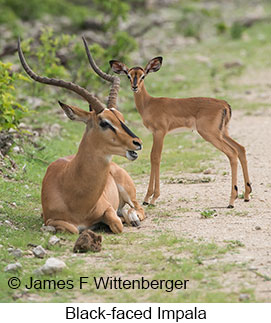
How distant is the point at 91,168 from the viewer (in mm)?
6707

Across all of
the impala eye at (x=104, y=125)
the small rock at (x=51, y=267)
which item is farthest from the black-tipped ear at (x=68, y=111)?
the small rock at (x=51, y=267)

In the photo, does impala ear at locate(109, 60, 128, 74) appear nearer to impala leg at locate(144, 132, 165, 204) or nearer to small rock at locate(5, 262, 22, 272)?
impala leg at locate(144, 132, 165, 204)

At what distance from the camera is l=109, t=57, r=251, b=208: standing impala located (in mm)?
8305

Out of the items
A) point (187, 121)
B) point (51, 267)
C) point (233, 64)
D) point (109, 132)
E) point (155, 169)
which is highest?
point (233, 64)

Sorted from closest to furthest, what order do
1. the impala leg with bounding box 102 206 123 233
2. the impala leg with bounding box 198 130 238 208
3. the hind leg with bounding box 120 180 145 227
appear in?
1. the impala leg with bounding box 102 206 123 233
2. the hind leg with bounding box 120 180 145 227
3. the impala leg with bounding box 198 130 238 208

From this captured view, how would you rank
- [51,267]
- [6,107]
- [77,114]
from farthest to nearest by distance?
[6,107] → [77,114] → [51,267]

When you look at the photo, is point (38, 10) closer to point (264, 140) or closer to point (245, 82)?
point (245, 82)

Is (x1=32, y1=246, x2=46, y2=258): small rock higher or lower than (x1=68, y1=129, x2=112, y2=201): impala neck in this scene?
lower

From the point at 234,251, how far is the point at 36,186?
3.80m

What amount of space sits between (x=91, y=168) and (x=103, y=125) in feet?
1.47

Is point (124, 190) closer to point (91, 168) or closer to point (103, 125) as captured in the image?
point (91, 168)

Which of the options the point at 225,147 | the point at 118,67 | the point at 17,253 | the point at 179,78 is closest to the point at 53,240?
the point at 17,253

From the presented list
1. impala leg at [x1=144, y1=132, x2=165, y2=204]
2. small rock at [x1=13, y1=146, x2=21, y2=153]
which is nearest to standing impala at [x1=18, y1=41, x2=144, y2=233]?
impala leg at [x1=144, y1=132, x2=165, y2=204]

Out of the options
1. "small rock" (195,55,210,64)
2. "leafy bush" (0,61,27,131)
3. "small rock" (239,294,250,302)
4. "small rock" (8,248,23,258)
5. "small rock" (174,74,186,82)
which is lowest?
"small rock" (239,294,250,302)
